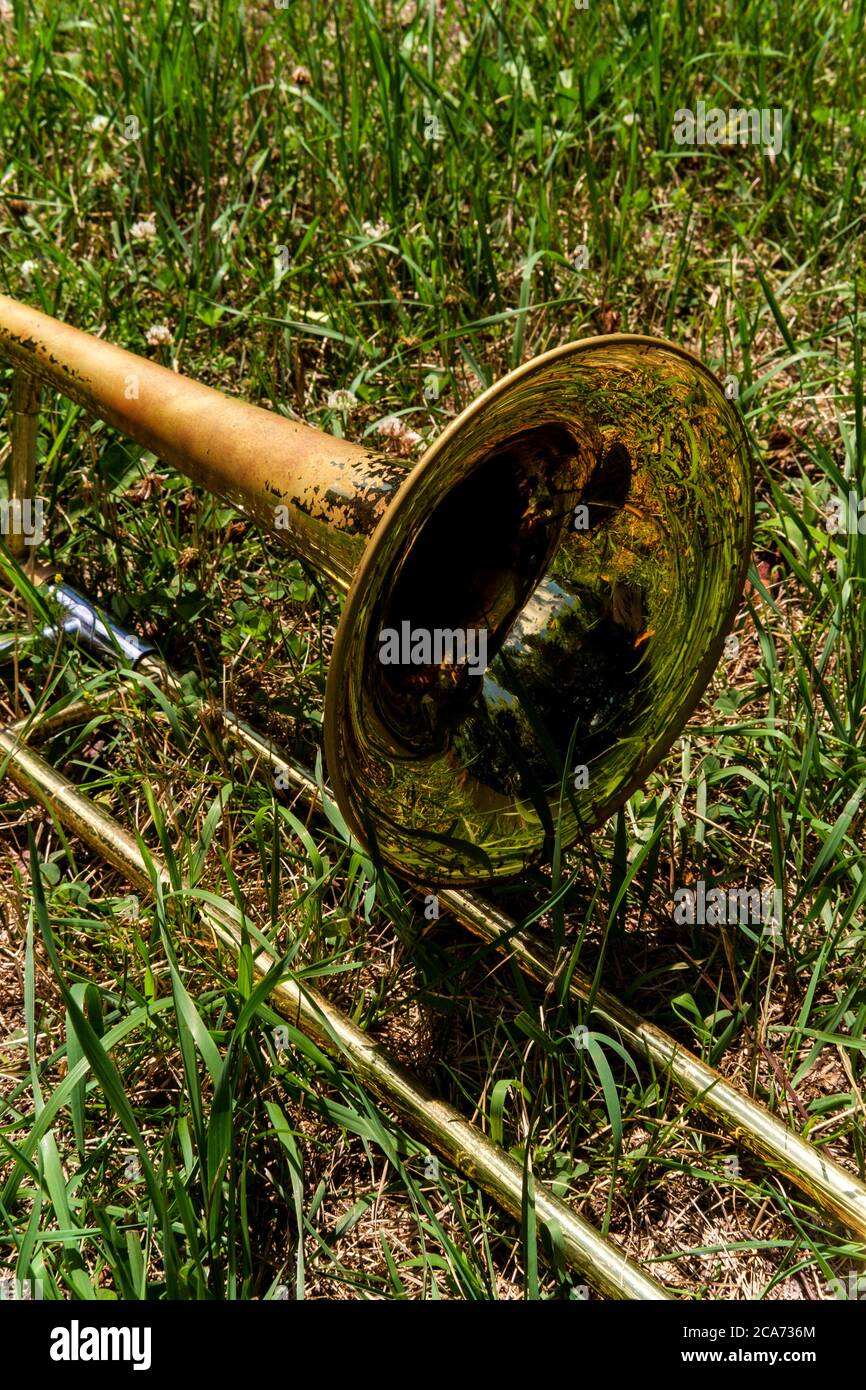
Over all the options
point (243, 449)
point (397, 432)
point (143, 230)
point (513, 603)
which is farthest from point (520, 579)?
point (143, 230)

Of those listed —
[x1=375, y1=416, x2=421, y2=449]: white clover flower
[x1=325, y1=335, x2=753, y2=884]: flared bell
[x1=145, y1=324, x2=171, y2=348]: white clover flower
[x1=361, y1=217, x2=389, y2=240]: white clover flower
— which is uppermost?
[x1=361, y1=217, x2=389, y2=240]: white clover flower

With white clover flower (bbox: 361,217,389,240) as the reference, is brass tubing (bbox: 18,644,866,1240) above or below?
below

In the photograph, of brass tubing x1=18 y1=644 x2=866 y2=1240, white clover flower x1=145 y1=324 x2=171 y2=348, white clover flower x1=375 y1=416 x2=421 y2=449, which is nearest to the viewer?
brass tubing x1=18 y1=644 x2=866 y2=1240

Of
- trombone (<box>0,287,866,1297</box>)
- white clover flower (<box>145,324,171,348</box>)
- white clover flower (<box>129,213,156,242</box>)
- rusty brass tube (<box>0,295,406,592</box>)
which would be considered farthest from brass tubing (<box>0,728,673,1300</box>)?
white clover flower (<box>129,213,156,242</box>)

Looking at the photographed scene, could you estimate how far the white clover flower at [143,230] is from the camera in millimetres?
3359

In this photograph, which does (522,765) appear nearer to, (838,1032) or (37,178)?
(838,1032)

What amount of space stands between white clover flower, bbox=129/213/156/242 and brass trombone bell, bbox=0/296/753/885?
1120 mm

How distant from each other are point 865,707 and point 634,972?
703 mm

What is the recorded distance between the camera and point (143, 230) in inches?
132

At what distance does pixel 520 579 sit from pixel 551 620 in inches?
3.6

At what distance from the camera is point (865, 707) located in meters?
2.49

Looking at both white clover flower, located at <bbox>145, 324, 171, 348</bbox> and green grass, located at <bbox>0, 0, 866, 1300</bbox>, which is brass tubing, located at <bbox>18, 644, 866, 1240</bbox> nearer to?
green grass, located at <bbox>0, 0, 866, 1300</bbox>

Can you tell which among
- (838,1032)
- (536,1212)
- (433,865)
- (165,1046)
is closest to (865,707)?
(838,1032)

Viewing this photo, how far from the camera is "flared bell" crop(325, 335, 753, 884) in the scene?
2.05 metres
